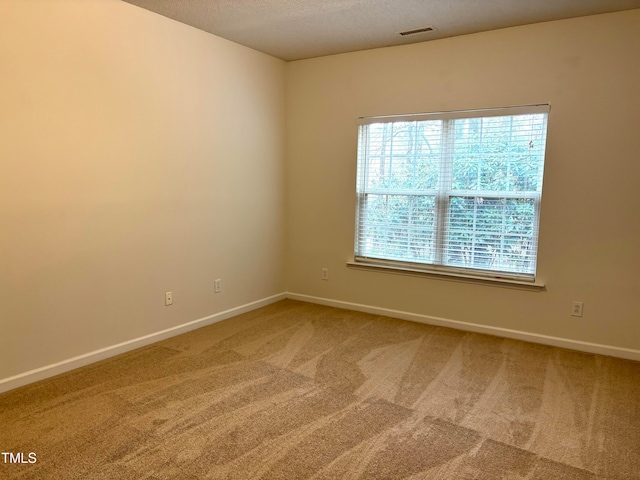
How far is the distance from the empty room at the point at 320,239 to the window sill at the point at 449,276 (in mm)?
24

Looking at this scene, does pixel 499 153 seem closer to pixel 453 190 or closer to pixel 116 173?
pixel 453 190

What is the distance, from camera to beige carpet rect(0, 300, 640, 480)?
208cm

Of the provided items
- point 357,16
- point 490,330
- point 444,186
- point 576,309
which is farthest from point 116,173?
point 576,309

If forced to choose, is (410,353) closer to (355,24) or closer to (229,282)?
(229,282)

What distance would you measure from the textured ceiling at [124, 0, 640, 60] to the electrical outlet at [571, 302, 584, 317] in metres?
2.24

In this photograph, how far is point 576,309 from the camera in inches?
141

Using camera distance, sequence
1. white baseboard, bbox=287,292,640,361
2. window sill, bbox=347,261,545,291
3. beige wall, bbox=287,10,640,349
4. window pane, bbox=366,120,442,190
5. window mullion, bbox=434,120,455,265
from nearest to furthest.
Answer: beige wall, bbox=287,10,640,349 → white baseboard, bbox=287,292,640,361 → window sill, bbox=347,261,545,291 → window mullion, bbox=434,120,455,265 → window pane, bbox=366,120,442,190

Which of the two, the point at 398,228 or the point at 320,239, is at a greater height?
the point at 398,228

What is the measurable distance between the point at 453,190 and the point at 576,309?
4.61ft

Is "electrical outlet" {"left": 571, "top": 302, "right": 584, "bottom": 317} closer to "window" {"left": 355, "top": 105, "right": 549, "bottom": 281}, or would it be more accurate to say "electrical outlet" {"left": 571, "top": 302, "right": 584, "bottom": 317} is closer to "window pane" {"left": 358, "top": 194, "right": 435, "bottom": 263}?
"window" {"left": 355, "top": 105, "right": 549, "bottom": 281}

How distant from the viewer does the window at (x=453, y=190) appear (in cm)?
370

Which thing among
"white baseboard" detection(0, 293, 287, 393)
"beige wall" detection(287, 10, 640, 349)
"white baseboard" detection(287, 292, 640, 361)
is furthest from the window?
"white baseboard" detection(0, 293, 287, 393)

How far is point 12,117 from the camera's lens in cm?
268

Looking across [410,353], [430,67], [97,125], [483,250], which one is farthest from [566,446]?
[97,125]
